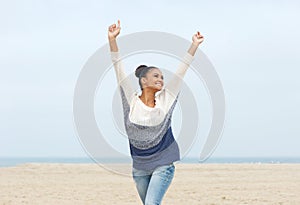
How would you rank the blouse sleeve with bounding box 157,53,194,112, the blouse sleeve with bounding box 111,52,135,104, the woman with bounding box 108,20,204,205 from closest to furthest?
the woman with bounding box 108,20,204,205
the blouse sleeve with bounding box 157,53,194,112
the blouse sleeve with bounding box 111,52,135,104

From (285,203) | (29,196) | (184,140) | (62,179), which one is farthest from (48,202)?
(184,140)

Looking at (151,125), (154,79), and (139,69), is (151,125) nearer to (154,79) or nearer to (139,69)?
(154,79)

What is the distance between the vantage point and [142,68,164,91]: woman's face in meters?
5.42

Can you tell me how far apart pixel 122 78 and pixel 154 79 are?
36cm

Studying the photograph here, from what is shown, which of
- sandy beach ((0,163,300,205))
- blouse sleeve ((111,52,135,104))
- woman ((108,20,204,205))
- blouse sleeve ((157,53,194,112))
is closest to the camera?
woman ((108,20,204,205))

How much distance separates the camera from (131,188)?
16.8 meters

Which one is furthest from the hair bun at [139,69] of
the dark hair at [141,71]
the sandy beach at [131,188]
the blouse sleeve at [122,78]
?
the sandy beach at [131,188]

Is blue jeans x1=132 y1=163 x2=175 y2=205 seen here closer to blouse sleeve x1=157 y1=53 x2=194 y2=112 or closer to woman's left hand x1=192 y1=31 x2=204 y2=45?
blouse sleeve x1=157 y1=53 x2=194 y2=112

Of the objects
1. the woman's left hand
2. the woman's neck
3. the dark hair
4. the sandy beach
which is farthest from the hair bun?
the sandy beach

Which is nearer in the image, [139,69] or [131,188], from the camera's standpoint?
[139,69]

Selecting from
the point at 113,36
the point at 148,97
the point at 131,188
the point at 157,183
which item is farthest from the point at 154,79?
the point at 131,188

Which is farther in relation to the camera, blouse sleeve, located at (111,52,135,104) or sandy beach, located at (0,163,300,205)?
sandy beach, located at (0,163,300,205)

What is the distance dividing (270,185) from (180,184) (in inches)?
108

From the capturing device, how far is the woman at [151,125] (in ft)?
17.5
